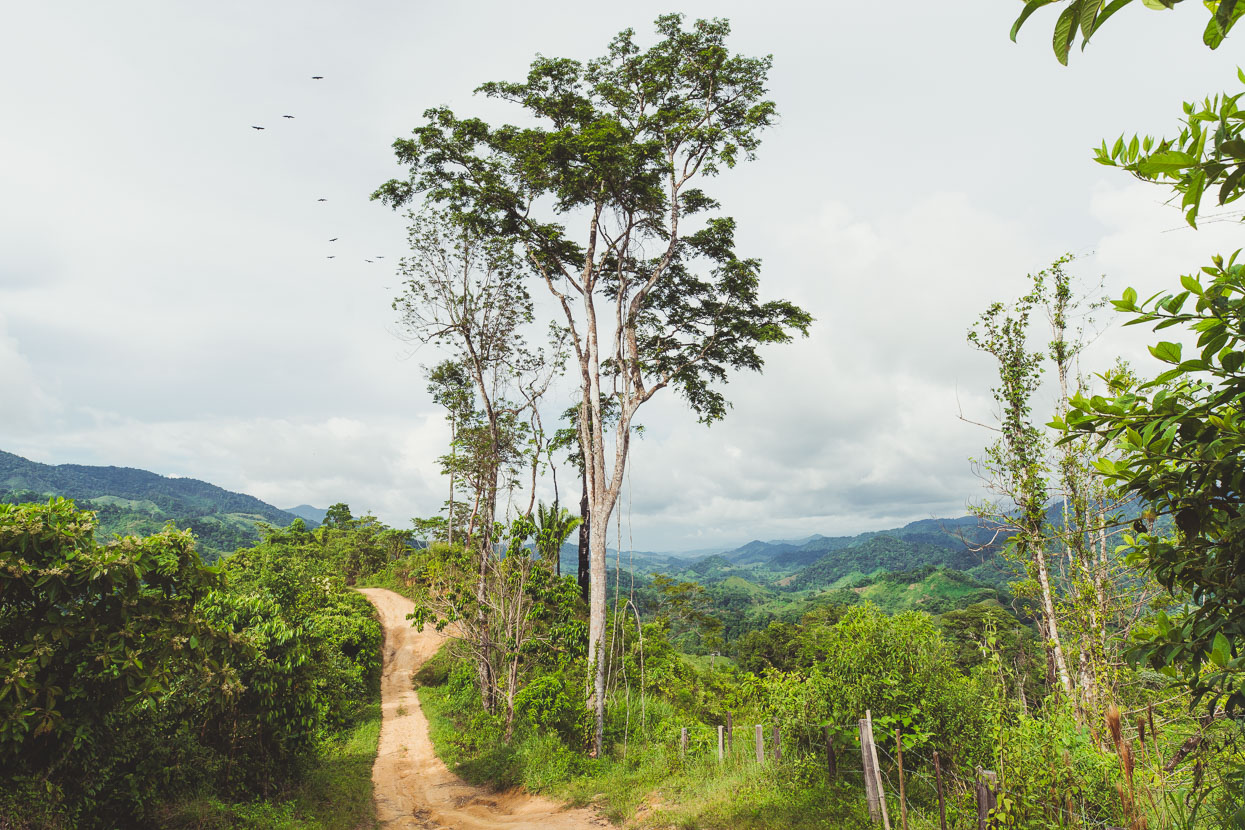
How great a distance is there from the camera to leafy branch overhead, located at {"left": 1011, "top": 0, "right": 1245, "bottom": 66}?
42.7 inches

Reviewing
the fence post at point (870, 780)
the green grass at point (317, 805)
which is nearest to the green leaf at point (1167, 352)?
the fence post at point (870, 780)

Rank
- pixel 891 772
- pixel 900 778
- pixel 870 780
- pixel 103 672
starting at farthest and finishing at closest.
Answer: pixel 891 772 < pixel 870 780 < pixel 900 778 < pixel 103 672

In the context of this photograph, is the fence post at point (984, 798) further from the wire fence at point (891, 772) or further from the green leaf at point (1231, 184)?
the green leaf at point (1231, 184)

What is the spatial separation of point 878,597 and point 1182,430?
13495 centimetres

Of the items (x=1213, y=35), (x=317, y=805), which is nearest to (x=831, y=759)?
(x=317, y=805)

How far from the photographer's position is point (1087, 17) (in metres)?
1.08

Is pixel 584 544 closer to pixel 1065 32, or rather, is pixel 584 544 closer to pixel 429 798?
pixel 429 798

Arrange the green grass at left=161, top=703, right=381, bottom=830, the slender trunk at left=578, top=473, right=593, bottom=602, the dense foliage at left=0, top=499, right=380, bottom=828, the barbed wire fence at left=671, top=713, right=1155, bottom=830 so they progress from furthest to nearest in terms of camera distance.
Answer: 1. the slender trunk at left=578, top=473, right=593, bottom=602
2. the green grass at left=161, top=703, right=381, bottom=830
3. the barbed wire fence at left=671, top=713, right=1155, bottom=830
4. the dense foliage at left=0, top=499, right=380, bottom=828

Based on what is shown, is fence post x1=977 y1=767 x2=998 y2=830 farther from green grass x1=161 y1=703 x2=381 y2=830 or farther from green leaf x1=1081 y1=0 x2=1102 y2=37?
green grass x1=161 y1=703 x2=381 y2=830

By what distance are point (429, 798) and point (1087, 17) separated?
13.2 metres

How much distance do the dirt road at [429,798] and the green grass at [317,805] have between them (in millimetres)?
352

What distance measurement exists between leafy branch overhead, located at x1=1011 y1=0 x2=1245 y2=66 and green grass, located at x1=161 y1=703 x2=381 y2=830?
8.96 meters

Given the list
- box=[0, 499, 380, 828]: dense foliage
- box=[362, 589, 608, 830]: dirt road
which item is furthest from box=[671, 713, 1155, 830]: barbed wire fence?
box=[0, 499, 380, 828]: dense foliage

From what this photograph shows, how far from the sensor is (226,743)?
743cm
